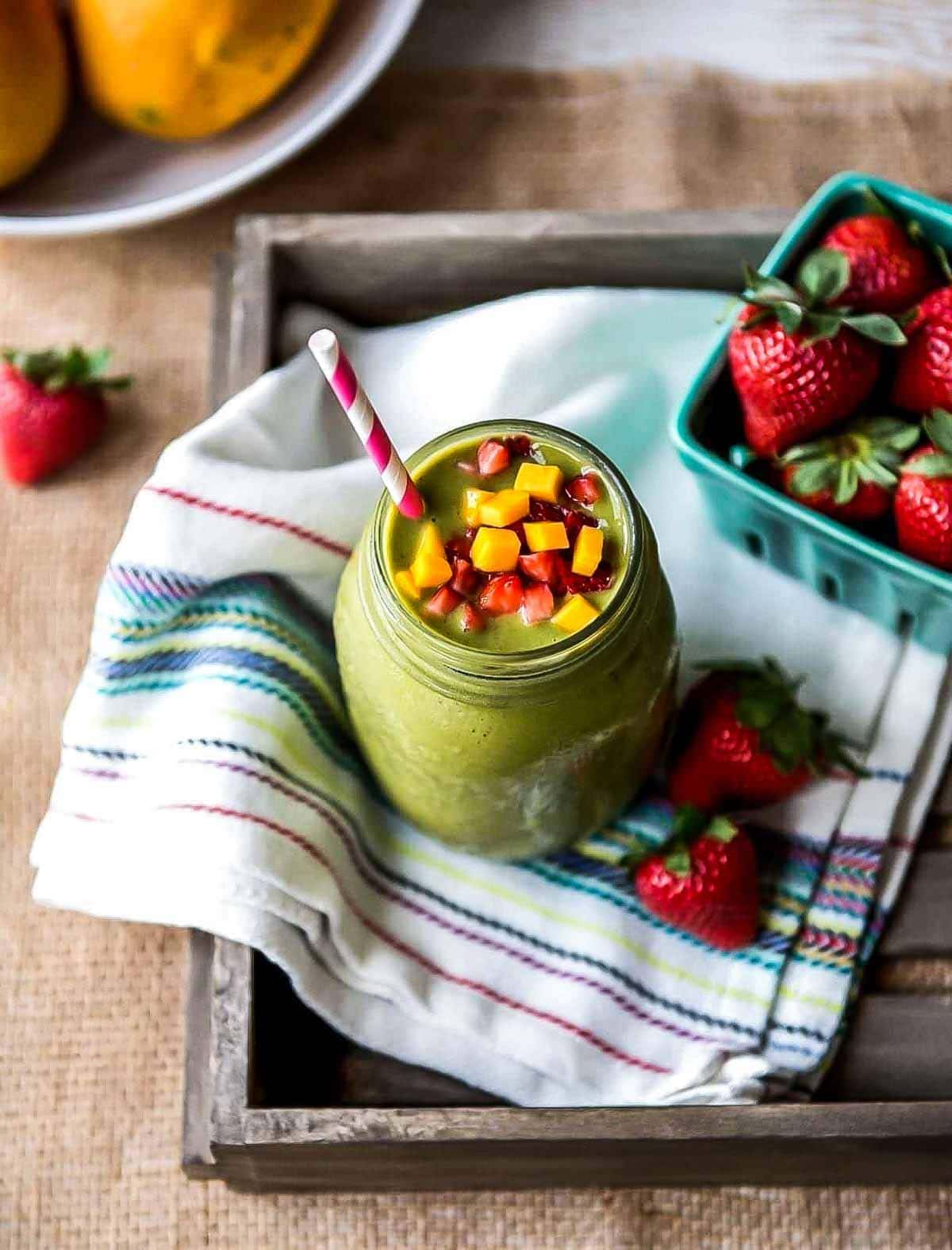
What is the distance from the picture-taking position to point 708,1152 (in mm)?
840

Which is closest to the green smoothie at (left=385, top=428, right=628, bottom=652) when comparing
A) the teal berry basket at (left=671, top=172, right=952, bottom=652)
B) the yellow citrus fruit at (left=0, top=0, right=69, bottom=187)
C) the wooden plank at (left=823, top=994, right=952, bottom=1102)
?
the teal berry basket at (left=671, top=172, right=952, bottom=652)

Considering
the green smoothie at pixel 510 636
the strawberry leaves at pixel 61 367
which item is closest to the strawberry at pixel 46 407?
the strawberry leaves at pixel 61 367

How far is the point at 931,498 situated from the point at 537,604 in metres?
0.28

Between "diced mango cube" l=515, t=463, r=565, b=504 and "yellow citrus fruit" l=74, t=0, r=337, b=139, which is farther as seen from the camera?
"yellow citrus fruit" l=74, t=0, r=337, b=139

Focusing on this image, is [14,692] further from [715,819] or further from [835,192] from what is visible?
[835,192]

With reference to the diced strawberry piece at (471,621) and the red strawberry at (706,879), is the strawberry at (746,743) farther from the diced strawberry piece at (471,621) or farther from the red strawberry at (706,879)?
the diced strawberry piece at (471,621)

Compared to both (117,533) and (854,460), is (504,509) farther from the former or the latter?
(117,533)

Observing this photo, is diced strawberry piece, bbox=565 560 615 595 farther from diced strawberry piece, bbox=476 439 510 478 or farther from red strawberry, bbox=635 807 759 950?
red strawberry, bbox=635 807 759 950

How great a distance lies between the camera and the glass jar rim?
2.33ft

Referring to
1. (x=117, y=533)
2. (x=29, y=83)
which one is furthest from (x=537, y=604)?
(x=29, y=83)

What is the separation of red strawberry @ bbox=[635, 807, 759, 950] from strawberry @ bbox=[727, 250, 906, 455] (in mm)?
253

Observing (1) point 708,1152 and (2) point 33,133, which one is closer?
(1) point 708,1152

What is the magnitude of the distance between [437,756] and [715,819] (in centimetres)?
20

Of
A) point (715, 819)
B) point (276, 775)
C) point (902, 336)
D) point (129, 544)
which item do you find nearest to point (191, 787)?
point (276, 775)
